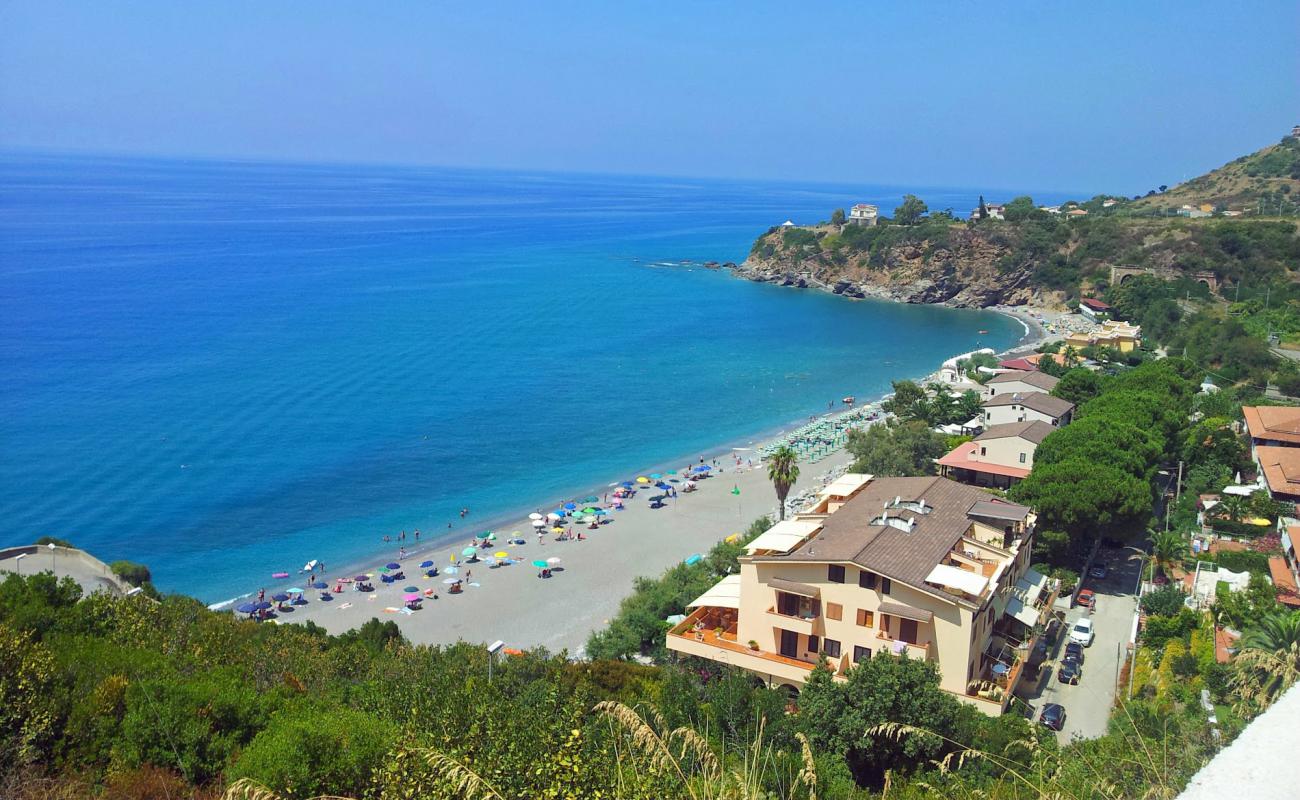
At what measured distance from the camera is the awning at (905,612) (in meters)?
15.6

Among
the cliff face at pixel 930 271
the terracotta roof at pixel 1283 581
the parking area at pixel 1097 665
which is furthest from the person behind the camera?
the cliff face at pixel 930 271

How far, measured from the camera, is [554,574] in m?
29.0

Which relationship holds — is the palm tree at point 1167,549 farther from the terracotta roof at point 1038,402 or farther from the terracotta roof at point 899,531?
the terracotta roof at point 1038,402

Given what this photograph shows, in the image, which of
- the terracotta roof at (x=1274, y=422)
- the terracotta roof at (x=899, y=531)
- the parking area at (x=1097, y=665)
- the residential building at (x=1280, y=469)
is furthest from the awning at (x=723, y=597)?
the terracotta roof at (x=1274, y=422)

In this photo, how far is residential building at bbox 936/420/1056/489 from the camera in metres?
28.9

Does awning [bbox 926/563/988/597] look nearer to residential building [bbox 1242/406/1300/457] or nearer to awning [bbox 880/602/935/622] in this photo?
awning [bbox 880/602/935/622]

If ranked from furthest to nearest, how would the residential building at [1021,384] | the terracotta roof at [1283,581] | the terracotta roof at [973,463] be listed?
the residential building at [1021,384] < the terracotta roof at [973,463] < the terracotta roof at [1283,581]

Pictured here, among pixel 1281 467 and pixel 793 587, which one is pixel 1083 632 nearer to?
pixel 793 587

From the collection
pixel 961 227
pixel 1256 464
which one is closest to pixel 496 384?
pixel 1256 464

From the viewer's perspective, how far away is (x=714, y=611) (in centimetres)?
1883

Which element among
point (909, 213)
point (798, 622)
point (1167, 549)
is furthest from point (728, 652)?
point (909, 213)

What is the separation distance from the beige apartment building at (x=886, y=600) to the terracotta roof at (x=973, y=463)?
30.8 ft

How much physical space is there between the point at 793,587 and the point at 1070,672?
7.04 metres

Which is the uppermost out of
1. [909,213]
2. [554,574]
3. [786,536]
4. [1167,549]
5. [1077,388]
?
[909,213]
